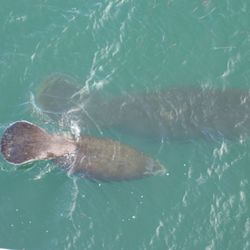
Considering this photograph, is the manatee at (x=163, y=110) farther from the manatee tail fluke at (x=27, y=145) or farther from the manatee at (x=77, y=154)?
the manatee tail fluke at (x=27, y=145)

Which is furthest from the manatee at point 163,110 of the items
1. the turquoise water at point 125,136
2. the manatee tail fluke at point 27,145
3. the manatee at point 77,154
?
the manatee tail fluke at point 27,145

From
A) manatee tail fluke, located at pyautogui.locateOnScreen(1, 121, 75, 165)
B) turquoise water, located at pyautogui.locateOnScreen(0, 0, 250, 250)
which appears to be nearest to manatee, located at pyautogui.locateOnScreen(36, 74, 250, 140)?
turquoise water, located at pyautogui.locateOnScreen(0, 0, 250, 250)

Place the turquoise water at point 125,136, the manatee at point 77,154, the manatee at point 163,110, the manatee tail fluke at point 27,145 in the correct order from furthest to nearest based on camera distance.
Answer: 1. the manatee at point 163,110
2. the manatee tail fluke at point 27,145
3. the manatee at point 77,154
4. the turquoise water at point 125,136

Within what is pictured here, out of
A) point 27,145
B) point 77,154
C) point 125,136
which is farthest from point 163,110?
point 27,145

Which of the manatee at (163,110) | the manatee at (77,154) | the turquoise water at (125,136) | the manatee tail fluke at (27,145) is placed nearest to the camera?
the turquoise water at (125,136)

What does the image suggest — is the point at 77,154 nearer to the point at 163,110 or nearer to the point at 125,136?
the point at 125,136

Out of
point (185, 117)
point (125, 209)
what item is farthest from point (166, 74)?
point (125, 209)

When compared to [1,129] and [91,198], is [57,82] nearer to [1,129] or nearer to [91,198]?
[1,129]

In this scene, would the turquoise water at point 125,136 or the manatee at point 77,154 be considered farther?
the manatee at point 77,154
